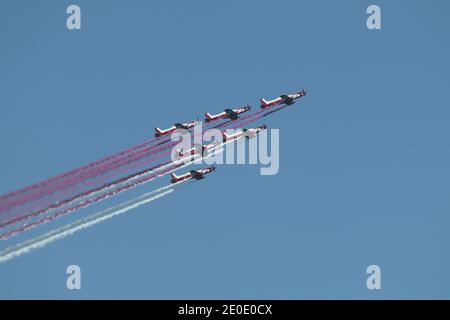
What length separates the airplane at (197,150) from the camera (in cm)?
13688

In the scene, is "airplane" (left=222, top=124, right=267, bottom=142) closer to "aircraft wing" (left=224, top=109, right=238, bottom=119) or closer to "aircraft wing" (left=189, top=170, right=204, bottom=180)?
"aircraft wing" (left=224, top=109, right=238, bottom=119)

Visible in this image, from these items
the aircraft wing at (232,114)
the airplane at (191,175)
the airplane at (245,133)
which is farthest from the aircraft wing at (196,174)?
the aircraft wing at (232,114)

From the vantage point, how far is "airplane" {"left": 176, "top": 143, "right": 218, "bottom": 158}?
449 feet

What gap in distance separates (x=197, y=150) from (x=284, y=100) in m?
11.7

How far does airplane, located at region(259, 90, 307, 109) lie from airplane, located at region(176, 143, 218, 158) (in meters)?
7.33

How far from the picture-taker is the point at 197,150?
13800 centimetres

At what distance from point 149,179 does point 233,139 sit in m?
11.6

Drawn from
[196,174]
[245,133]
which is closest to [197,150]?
[196,174]

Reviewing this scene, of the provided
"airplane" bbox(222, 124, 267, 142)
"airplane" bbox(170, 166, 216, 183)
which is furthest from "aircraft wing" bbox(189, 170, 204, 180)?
"airplane" bbox(222, 124, 267, 142)

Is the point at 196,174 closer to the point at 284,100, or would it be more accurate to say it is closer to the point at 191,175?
the point at 191,175

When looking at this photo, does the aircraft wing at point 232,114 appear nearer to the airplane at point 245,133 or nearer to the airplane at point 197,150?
the airplane at point 245,133

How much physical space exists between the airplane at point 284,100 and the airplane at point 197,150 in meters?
7.33

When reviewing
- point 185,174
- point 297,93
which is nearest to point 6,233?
point 185,174

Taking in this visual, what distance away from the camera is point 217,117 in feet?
462
